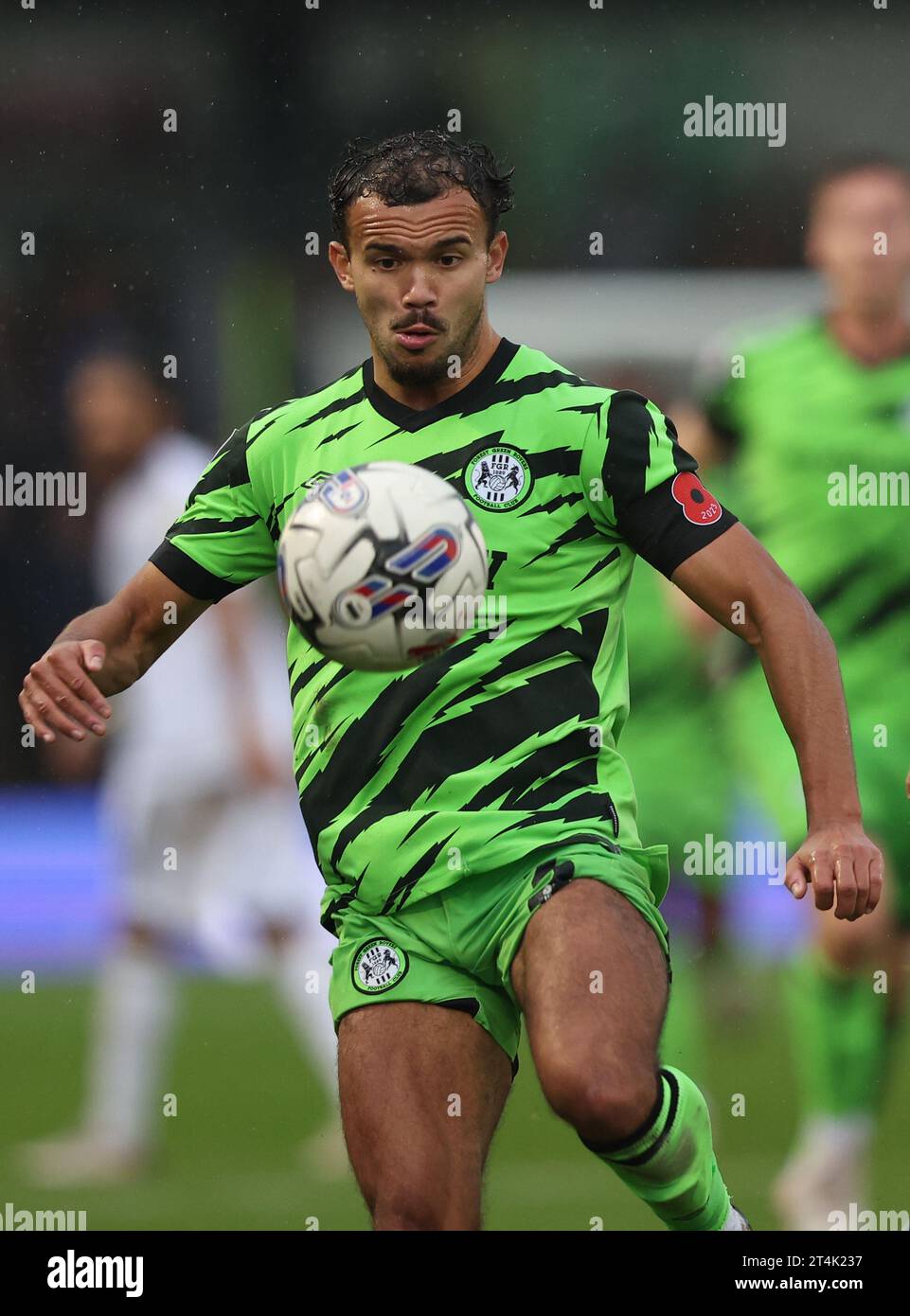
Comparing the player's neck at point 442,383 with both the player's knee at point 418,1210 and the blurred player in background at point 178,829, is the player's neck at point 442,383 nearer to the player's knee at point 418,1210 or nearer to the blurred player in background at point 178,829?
the player's knee at point 418,1210

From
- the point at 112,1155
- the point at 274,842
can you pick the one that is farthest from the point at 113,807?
the point at 112,1155

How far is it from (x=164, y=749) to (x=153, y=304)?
281 cm

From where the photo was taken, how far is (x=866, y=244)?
6551 millimetres

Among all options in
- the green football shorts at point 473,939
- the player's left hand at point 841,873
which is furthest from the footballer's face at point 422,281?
the player's left hand at point 841,873

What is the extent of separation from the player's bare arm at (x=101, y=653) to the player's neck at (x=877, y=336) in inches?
107

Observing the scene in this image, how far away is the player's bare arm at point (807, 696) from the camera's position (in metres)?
3.87

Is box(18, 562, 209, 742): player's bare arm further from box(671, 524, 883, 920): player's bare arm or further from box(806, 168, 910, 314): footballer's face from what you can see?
box(806, 168, 910, 314): footballer's face

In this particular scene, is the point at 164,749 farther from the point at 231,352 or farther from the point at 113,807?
the point at 231,352

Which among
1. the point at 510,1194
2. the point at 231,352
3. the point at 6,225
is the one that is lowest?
the point at 510,1194

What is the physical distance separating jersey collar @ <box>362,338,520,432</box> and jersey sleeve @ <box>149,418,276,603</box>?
0.31m

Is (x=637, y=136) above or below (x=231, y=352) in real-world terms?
above

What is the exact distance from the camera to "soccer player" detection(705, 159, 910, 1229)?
6.26 meters

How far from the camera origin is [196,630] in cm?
744

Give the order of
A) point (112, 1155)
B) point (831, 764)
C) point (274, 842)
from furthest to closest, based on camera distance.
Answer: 1. point (274, 842)
2. point (112, 1155)
3. point (831, 764)
